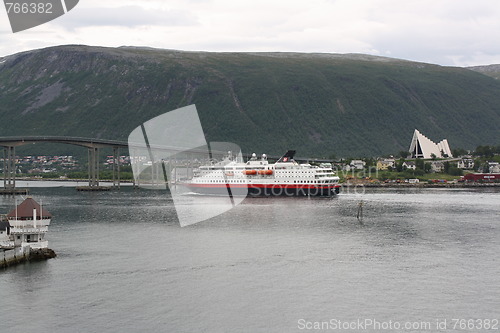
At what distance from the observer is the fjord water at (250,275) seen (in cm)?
2908

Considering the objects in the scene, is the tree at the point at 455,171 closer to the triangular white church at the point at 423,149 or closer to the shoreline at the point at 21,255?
the triangular white church at the point at 423,149

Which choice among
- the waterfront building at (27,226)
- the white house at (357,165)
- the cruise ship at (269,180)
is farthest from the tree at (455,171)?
the waterfront building at (27,226)

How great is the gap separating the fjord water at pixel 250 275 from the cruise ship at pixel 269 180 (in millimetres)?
31571

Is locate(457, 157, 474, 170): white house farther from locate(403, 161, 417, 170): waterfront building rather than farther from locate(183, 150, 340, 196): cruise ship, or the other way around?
locate(183, 150, 340, 196): cruise ship

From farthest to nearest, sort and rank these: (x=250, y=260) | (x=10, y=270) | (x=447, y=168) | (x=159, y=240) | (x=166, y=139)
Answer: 1. (x=166, y=139)
2. (x=447, y=168)
3. (x=159, y=240)
4. (x=250, y=260)
5. (x=10, y=270)

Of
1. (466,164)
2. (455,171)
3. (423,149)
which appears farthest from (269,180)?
(423,149)

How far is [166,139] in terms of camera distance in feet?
645

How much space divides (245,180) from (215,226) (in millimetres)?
36943

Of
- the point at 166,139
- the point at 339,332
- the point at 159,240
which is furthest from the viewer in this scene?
the point at 166,139

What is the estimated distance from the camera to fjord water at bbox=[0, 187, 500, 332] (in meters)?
29.1

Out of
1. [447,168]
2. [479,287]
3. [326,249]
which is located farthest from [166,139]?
[479,287]

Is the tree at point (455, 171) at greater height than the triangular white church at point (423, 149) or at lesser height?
lesser

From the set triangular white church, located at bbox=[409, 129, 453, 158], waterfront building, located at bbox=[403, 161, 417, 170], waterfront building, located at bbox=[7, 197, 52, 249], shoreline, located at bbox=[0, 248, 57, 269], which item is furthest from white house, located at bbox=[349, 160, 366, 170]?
shoreline, located at bbox=[0, 248, 57, 269]

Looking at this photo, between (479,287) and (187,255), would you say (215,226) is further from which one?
(479,287)
